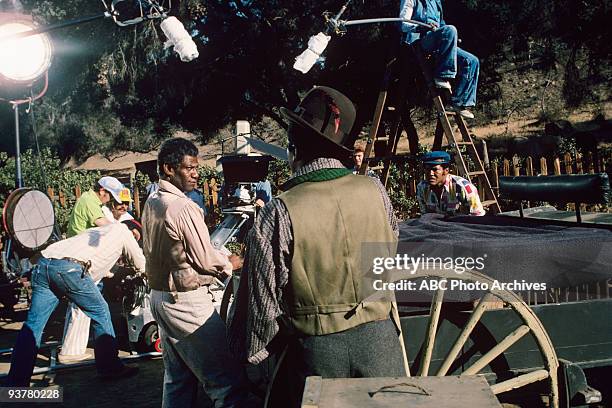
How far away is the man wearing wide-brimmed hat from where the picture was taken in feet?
7.71

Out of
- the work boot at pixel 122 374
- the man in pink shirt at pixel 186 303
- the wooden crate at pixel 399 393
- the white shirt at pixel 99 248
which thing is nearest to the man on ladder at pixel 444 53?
the white shirt at pixel 99 248

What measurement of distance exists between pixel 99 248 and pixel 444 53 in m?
4.10

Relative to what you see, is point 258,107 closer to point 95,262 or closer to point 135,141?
point 95,262

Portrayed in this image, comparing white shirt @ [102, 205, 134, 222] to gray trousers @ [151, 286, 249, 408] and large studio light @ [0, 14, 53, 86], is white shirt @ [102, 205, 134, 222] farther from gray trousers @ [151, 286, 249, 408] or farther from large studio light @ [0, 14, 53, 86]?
gray trousers @ [151, 286, 249, 408]

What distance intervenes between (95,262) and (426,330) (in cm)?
323

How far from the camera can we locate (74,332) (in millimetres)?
6023

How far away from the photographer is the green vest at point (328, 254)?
7.67ft

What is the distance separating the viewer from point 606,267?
316 cm

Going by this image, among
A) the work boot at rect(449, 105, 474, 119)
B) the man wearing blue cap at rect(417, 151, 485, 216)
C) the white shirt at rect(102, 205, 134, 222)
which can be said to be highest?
the work boot at rect(449, 105, 474, 119)

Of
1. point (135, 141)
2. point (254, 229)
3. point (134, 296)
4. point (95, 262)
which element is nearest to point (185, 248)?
point (254, 229)

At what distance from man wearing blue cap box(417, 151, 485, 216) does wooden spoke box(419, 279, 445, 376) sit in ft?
8.51

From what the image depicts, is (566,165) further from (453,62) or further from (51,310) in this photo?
(51,310)

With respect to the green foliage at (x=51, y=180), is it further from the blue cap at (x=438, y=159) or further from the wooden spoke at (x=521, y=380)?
the wooden spoke at (x=521, y=380)

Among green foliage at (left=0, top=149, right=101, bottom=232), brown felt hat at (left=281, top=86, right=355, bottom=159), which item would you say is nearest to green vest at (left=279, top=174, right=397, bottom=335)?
brown felt hat at (left=281, top=86, right=355, bottom=159)
